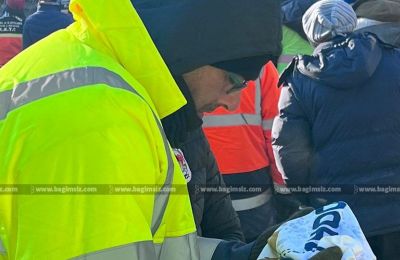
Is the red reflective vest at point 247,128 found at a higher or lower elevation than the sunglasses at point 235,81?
lower

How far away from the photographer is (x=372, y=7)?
3.59m

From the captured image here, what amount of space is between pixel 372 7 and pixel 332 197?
129 centimetres

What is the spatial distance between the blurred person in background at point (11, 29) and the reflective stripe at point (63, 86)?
409 cm

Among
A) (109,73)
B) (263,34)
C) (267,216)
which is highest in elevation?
(109,73)

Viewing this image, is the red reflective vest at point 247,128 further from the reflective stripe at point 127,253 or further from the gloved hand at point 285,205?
the reflective stripe at point 127,253

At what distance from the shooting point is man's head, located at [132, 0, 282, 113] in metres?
1.49

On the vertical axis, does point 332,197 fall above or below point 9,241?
below

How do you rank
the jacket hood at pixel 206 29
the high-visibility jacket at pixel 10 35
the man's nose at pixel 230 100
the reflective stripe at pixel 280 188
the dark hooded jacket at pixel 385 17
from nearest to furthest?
the jacket hood at pixel 206 29 → the man's nose at pixel 230 100 → the reflective stripe at pixel 280 188 → the dark hooded jacket at pixel 385 17 → the high-visibility jacket at pixel 10 35

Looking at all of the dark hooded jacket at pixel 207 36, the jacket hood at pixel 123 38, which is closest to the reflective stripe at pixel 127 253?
the jacket hood at pixel 123 38

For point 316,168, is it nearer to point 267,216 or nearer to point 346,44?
point 267,216

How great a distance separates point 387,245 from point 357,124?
0.55m

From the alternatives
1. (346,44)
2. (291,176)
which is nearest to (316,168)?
(291,176)

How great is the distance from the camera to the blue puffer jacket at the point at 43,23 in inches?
172

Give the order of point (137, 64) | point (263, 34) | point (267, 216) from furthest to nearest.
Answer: point (267, 216) → point (263, 34) → point (137, 64)
